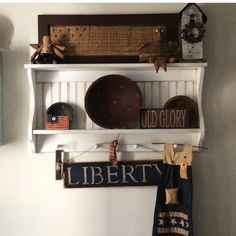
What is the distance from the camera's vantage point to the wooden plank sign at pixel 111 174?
3.98 feet

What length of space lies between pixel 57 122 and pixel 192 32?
62 cm

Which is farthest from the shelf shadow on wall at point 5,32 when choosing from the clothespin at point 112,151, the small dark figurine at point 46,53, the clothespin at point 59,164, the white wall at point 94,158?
the clothespin at point 112,151

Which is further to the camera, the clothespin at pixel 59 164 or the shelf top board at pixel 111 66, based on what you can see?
the clothespin at pixel 59 164

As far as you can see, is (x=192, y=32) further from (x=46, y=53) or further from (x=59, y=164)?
(x=59, y=164)

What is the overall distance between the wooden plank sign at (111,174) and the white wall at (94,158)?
0.04m

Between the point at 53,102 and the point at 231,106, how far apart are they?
28.7 inches

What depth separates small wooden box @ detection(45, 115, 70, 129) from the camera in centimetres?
114

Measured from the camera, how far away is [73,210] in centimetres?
124

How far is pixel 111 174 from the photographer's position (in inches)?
47.9

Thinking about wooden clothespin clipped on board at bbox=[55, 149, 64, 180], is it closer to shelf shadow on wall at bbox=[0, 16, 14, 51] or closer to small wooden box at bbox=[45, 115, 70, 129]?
small wooden box at bbox=[45, 115, 70, 129]

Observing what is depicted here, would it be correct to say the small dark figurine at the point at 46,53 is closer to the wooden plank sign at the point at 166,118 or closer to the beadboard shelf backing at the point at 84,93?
the beadboard shelf backing at the point at 84,93

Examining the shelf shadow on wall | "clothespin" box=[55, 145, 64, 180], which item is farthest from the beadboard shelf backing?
the shelf shadow on wall

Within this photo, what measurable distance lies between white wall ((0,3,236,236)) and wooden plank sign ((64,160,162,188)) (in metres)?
0.04

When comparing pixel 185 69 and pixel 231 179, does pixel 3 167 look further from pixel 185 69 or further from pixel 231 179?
pixel 231 179
